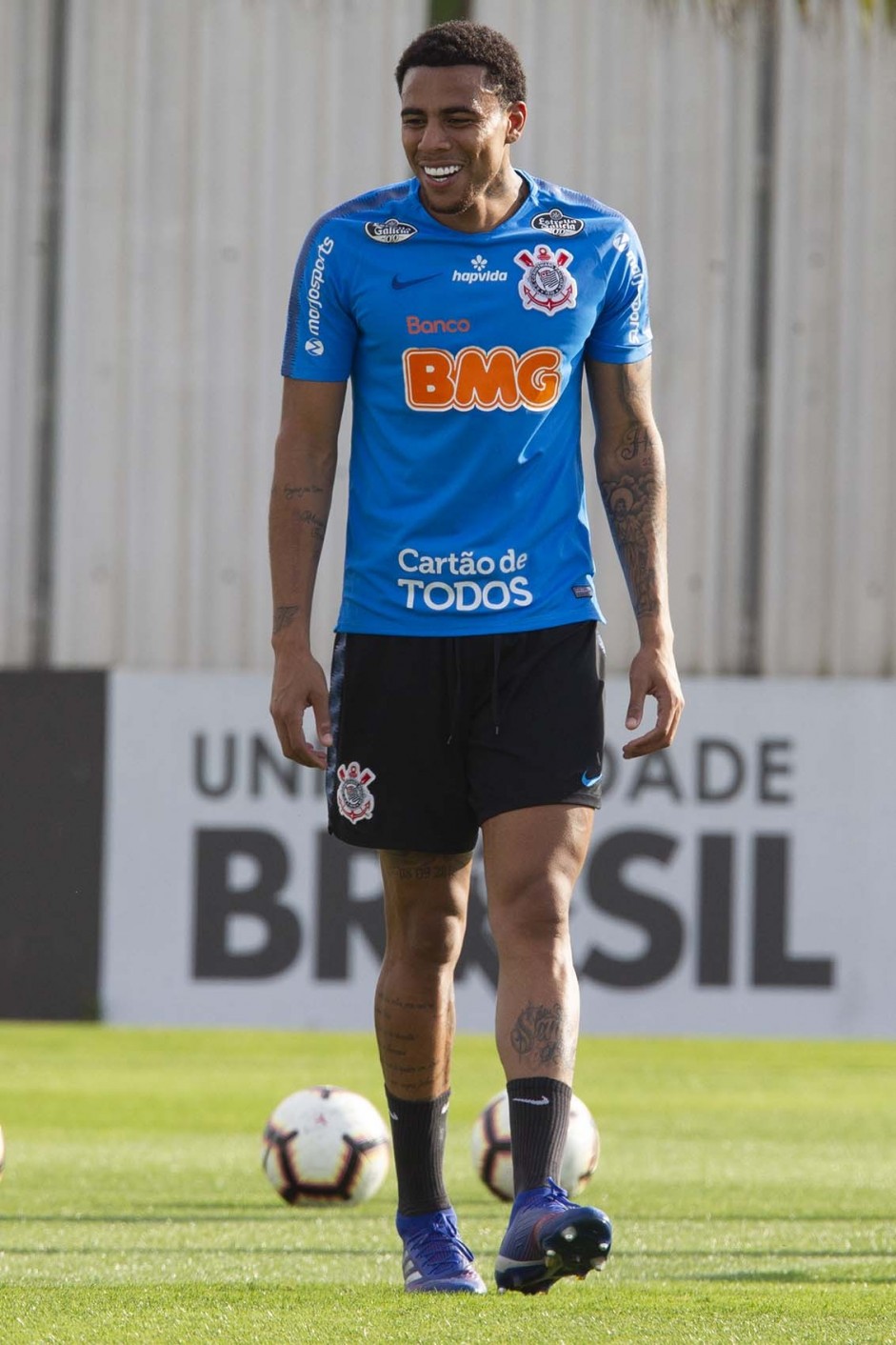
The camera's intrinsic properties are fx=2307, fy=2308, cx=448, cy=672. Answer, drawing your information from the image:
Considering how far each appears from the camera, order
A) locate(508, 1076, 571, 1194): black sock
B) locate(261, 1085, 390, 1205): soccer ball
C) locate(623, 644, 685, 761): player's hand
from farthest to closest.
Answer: locate(261, 1085, 390, 1205): soccer ball
locate(623, 644, 685, 761): player's hand
locate(508, 1076, 571, 1194): black sock

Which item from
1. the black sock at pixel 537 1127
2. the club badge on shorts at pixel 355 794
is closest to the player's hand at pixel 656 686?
the club badge on shorts at pixel 355 794

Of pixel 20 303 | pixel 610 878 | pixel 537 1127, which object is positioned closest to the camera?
pixel 537 1127

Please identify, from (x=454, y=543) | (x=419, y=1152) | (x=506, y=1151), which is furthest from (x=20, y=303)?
(x=419, y=1152)

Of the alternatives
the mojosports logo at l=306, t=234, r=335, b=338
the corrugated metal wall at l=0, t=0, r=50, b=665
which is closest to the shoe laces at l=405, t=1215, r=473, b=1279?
the mojosports logo at l=306, t=234, r=335, b=338

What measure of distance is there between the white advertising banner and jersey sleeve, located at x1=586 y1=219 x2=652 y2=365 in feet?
26.3

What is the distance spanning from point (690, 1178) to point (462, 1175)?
68 cm

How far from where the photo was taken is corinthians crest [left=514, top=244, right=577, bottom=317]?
384 centimetres

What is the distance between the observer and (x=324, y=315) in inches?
153

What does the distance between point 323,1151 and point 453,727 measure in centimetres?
242

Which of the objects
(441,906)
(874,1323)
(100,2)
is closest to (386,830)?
(441,906)

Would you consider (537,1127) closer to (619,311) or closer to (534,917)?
(534,917)

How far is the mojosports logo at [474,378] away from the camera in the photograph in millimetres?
3820

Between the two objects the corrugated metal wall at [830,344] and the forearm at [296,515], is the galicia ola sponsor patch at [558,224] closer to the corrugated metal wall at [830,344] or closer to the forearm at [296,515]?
the forearm at [296,515]

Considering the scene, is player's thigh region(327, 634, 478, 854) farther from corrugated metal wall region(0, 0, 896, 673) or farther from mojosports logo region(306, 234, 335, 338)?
corrugated metal wall region(0, 0, 896, 673)
